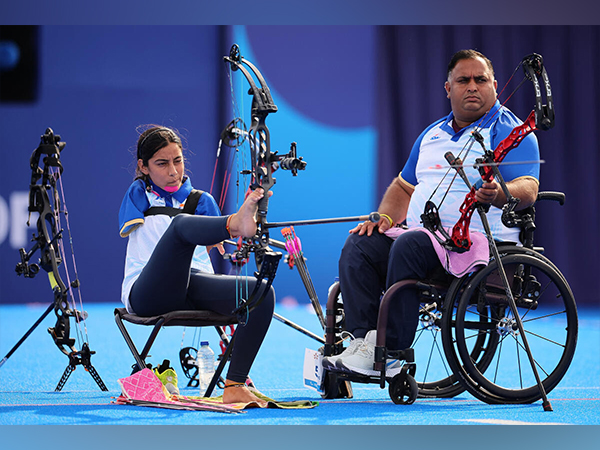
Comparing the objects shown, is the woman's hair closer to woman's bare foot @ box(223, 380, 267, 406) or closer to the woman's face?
the woman's face

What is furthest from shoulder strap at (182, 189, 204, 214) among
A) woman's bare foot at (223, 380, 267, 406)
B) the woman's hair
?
woman's bare foot at (223, 380, 267, 406)

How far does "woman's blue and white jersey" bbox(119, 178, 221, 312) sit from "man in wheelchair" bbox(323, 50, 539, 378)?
0.51 meters

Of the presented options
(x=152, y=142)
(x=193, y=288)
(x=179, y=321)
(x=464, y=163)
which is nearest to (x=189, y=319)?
(x=179, y=321)

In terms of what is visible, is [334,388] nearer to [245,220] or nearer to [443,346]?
[443,346]

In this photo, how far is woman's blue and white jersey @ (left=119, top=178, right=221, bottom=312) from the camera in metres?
2.64

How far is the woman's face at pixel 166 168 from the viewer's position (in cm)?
273

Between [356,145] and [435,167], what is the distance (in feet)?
15.4

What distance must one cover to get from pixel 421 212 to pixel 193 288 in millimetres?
796

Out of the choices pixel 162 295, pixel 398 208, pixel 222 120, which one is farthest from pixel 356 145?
pixel 162 295

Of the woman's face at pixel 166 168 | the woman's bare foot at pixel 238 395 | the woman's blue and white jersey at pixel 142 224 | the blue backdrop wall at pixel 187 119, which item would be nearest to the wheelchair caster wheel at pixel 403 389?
the woman's bare foot at pixel 238 395

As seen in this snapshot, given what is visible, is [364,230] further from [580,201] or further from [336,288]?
[580,201]

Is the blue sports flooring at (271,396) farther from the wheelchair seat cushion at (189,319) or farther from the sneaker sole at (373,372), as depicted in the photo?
the wheelchair seat cushion at (189,319)

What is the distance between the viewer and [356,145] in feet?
24.1

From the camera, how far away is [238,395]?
7.68 feet
